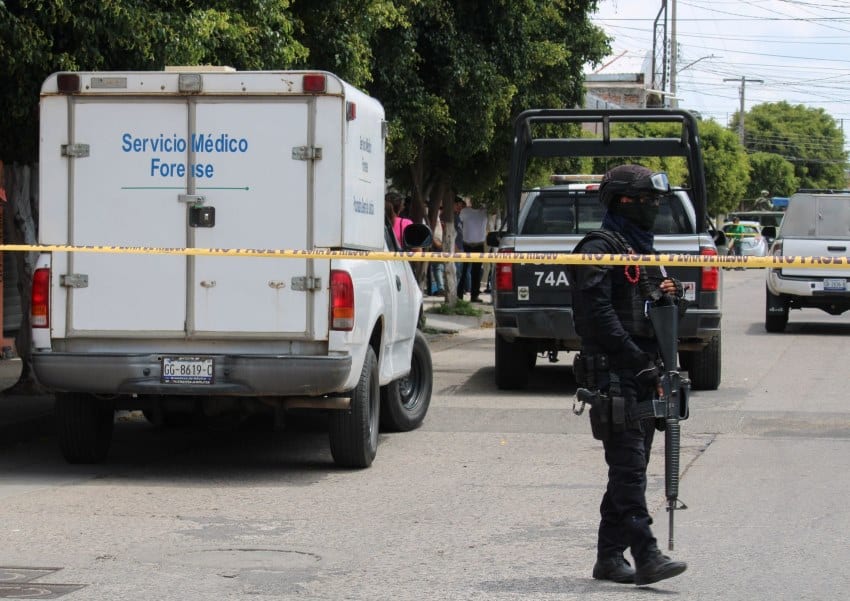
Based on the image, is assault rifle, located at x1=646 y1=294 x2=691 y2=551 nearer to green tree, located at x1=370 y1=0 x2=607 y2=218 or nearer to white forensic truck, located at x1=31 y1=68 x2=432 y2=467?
white forensic truck, located at x1=31 y1=68 x2=432 y2=467

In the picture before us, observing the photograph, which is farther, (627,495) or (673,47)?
(673,47)

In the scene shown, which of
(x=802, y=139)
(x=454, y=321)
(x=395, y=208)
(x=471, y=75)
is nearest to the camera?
(x=395, y=208)

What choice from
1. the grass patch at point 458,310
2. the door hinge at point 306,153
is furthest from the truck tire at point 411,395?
the grass patch at point 458,310

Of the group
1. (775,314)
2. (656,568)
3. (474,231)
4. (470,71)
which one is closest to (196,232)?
(656,568)

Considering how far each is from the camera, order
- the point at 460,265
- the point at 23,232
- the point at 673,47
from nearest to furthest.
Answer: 1. the point at 23,232
2. the point at 460,265
3. the point at 673,47

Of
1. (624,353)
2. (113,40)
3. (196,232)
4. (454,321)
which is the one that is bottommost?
(454,321)

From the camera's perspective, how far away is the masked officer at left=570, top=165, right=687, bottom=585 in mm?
6062

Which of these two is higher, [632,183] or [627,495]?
[632,183]

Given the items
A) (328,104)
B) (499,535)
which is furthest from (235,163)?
(499,535)

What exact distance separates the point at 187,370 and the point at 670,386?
141 inches

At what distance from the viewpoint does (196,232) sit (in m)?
8.80

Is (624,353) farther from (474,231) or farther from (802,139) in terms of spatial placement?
(802,139)

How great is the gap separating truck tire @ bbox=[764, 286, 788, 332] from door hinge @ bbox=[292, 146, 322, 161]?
13.6 meters

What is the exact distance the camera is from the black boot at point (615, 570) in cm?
613
